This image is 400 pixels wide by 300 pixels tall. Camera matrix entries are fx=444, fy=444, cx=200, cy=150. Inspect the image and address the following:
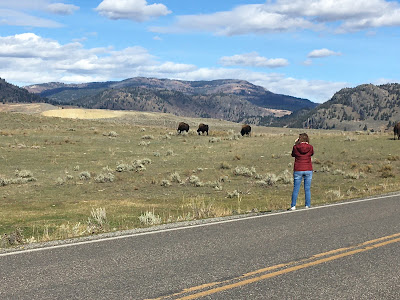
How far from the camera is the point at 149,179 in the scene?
23.8 meters

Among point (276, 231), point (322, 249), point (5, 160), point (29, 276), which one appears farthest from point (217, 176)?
point (29, 276)

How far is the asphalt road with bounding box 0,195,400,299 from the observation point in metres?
5.75

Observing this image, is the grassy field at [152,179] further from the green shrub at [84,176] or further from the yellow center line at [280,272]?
the yellow center line at [280,272]

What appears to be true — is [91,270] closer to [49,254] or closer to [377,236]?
[49,254]

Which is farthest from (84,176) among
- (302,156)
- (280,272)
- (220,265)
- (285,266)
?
(280,272)

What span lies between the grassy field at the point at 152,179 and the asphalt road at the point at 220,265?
2.07m

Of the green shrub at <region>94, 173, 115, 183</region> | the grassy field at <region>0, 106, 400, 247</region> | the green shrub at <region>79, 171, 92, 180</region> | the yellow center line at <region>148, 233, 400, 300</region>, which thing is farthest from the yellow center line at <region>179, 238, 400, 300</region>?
the green shrub at <region>79, 171, 92, 180</region>

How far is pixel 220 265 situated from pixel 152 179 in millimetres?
16792

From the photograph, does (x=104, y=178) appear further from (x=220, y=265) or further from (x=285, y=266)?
(x=285, y=266)

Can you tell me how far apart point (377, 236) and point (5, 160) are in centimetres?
2524

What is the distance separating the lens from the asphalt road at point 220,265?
5.75 meters

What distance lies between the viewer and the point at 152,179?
23469mm

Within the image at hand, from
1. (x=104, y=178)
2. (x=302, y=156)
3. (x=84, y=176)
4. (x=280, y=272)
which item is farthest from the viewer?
(x=84, y=176)

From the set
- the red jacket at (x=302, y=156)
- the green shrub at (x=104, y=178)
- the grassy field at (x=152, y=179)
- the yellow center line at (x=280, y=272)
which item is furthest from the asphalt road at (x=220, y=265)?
the green shrub at (x=104, y=178)
